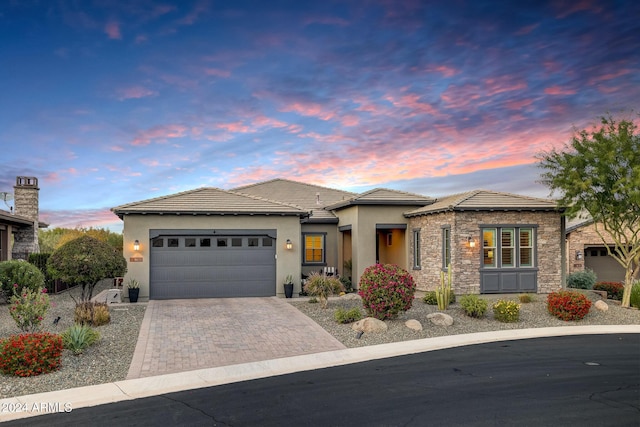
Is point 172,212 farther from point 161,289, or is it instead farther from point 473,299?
point 473,299

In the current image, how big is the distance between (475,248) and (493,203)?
2087 mm

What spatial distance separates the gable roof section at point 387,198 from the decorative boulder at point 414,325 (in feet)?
30.5

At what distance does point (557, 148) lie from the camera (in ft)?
64.2

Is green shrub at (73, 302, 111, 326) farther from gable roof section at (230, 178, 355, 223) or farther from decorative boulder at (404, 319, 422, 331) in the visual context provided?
gable roof section at (230, 178, 355, 223)

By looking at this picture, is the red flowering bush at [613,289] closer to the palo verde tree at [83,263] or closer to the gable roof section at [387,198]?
the gable roof section at [387,198]

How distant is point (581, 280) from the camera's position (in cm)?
2391

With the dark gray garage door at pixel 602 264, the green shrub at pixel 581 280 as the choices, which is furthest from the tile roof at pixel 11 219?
the dark gray garage door at pixel 602 264

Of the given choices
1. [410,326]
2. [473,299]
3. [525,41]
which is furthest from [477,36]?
[410,326]

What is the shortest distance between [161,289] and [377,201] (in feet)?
33.9

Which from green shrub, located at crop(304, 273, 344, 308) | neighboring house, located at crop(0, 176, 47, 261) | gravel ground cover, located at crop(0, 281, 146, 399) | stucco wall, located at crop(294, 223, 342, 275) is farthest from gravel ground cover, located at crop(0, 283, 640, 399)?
neighboring house, located at crop(0, 176, 47, 261)

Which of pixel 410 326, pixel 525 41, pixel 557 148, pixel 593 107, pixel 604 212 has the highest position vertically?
pixel 525 41

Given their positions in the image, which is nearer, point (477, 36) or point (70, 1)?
point (70, 1)

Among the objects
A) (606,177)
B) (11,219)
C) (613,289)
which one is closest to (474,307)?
(606,177)

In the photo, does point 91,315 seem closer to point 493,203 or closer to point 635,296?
point 493,203
